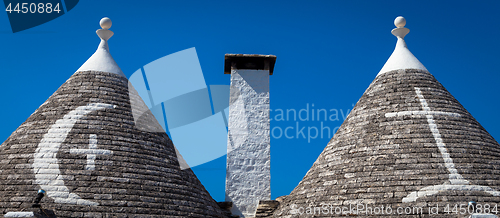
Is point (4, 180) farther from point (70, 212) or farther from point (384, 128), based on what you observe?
point (384, 128)

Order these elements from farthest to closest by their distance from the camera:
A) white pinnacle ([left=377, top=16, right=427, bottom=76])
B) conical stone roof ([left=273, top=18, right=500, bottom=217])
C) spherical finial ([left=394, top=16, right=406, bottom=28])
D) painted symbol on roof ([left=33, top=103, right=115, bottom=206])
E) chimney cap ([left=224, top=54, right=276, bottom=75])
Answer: chimney cap ([left=224, top=54, right=276, bottom=75]) < spherical finial ([left=394, top=16, right=406, bottom=28]) < white pinnacle ([left=377, top=16, right=427, bottom=76]) < painted symbol on roof ([left=33, top=103, right=115, bottom=206]) < conical stone roof ([left=273, top=18, right=500, bottom=217])

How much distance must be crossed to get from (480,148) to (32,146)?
868 cm

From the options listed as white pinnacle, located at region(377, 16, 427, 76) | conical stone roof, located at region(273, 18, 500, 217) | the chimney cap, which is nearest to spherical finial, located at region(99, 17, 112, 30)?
the chimney cap

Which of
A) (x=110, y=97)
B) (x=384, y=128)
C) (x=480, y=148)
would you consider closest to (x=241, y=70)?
(x=110, y=97)

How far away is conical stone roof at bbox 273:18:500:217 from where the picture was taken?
739cm

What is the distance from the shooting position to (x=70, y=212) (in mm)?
7328

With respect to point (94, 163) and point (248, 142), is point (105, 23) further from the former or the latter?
point (248, 142)

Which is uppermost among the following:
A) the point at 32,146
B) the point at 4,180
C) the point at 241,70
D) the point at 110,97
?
the point at 241,70

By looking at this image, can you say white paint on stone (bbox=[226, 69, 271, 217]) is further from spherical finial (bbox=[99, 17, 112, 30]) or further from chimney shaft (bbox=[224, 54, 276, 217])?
spherical finial (bbox=[99, 17, 112, 30])

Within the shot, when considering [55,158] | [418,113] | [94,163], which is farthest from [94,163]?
[418,113]

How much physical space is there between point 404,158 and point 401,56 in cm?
310

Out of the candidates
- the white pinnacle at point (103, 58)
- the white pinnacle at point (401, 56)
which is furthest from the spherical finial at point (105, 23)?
the white pinnacle at point (401, 56)

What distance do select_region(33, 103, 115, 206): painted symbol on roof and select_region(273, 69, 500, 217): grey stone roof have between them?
4.20 meters

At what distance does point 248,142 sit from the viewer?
1112 centimetres
